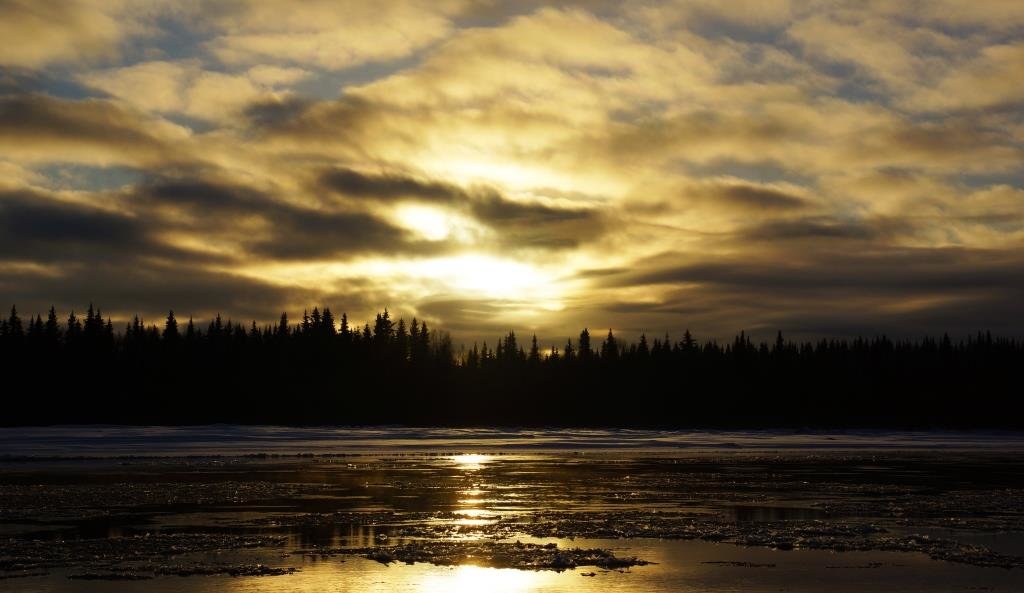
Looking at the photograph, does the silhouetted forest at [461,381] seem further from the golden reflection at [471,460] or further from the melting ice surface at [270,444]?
the golden reflection at [471,460]

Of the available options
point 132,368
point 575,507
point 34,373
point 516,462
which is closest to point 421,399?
point 132,368

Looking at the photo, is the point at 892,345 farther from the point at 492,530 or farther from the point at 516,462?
the point at 492,530

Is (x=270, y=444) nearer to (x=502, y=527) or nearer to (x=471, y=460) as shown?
(x=471, y=460)

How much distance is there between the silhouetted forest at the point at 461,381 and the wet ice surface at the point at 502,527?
78375 millimetres

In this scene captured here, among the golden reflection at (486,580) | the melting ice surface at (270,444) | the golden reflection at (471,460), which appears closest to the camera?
the golden reflection at (486,580)

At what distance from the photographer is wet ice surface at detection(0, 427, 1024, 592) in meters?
16.2

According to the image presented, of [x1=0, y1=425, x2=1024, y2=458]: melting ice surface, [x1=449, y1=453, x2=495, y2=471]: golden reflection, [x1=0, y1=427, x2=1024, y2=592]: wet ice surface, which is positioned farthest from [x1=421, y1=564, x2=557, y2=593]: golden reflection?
[x1=0, y1=425, x2=1024, y2=458]: melting ice surface

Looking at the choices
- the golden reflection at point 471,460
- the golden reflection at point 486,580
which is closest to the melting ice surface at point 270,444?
the golden reflection at point 471,460

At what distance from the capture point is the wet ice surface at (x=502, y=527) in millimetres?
16219

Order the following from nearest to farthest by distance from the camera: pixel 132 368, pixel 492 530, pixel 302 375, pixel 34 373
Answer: pixel 492 530 < pixel 34 373 < pixel 132 368 < pixel 302 375

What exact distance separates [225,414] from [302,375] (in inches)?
637

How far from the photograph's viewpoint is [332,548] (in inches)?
753

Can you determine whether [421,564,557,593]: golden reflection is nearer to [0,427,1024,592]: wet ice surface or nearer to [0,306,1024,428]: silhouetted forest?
[0,427,1024,592]: wet ice surface

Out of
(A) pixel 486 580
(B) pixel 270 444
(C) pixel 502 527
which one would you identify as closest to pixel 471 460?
(B) pixel 270 444
